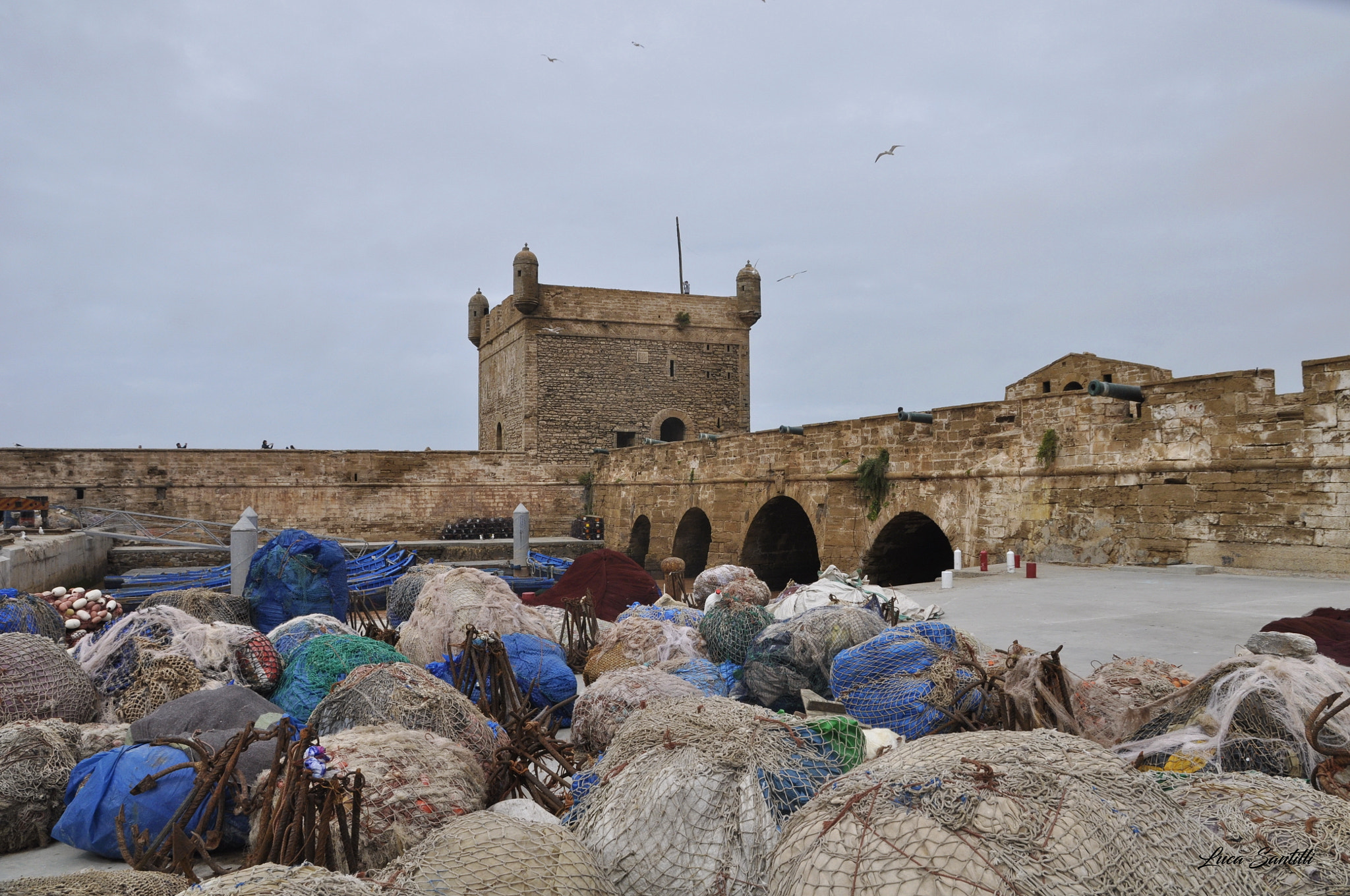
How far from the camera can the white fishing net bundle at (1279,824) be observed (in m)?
2.14

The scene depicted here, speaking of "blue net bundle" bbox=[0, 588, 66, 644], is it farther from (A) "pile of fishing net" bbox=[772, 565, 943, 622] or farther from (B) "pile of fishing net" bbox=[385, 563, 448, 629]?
(A) "pile of fishing net" bbox=[772, 565, 943, 622]

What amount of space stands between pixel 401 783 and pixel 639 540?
20219 mm

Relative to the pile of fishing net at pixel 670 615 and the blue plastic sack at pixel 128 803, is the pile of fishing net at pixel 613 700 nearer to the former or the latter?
the blue plastic sack at pixel 128 803

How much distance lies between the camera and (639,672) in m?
4.41

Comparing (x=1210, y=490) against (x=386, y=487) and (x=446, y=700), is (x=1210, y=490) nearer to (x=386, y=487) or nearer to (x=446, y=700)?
(x=446, y=700)

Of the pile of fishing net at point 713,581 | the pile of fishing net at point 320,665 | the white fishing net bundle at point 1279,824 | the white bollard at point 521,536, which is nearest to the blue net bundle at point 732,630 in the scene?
the pile of fishing net at point 320,665

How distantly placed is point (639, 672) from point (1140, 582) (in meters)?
6.05

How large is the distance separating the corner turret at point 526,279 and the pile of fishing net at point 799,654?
22447 millimetres

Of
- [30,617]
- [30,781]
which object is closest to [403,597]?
[30,617]

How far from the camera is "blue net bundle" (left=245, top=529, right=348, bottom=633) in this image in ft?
26.5

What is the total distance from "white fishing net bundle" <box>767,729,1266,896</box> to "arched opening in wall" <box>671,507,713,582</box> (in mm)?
17861

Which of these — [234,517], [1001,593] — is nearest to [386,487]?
[234,517]

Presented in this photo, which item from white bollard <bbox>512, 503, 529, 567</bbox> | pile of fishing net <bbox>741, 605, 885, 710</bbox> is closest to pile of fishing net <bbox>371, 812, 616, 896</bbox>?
pile of fishing net <bbox>741, 605, 885, 710</bbox>

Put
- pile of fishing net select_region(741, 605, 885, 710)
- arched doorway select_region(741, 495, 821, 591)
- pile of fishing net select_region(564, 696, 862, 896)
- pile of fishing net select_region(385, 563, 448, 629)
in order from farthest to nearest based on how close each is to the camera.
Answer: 1. arched doorway select_region(741, 495, 821, 591)
2. pile of fishing net select_region(385, 563, 448, 629)
3. pile of fishing net select_region(741, 605, 885, 710)
4. pile of fishing net select_region(564, 696, 862, 896)
